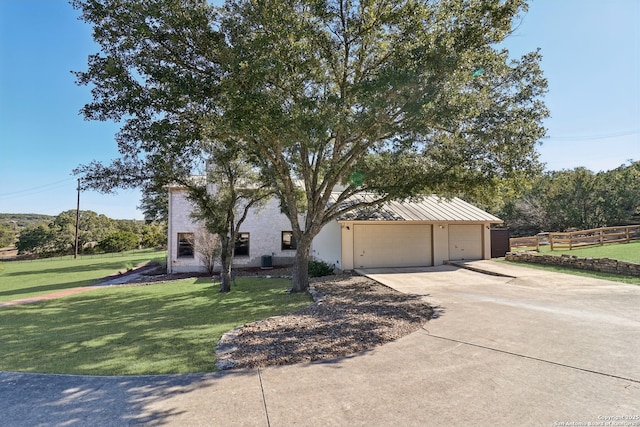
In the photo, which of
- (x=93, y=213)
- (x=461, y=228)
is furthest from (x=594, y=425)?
(x=93, y=213)

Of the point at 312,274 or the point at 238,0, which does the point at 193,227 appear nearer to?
the point at 312,274

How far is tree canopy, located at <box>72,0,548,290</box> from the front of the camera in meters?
7.07

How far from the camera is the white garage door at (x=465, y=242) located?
696 inches

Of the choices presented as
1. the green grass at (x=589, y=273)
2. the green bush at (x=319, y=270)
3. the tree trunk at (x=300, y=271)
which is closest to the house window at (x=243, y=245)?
the green bush at (x=319, y=270)

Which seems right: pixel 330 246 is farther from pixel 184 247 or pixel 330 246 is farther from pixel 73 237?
pixel 73 237

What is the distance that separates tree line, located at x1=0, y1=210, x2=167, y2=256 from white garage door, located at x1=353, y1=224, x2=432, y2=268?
100ft

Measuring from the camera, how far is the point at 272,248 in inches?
808

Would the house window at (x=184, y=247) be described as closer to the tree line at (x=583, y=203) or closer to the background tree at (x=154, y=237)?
the tree line at (x=583, y=203)

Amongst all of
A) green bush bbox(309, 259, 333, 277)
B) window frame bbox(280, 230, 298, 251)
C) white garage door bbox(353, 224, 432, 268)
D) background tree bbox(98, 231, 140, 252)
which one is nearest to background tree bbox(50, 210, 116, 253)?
background tree bbox(98, 231, 140, 252)

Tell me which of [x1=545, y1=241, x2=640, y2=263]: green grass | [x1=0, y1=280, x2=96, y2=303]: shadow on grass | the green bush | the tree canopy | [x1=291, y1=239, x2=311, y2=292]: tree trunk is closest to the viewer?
the tree canopy

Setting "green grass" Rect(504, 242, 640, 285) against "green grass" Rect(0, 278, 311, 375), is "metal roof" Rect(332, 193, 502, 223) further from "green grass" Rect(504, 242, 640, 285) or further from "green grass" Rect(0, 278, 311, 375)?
"green grass" Rect(0, 278, 311, 375)

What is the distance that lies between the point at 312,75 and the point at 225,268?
736cm

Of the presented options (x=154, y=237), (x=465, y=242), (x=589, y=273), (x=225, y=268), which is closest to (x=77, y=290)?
(x=225, y=268)

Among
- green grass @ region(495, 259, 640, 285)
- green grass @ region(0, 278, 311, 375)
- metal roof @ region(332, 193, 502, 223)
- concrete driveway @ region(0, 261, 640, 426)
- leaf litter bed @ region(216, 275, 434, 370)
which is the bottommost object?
green grass @ region(0, 278, 311, 375)
